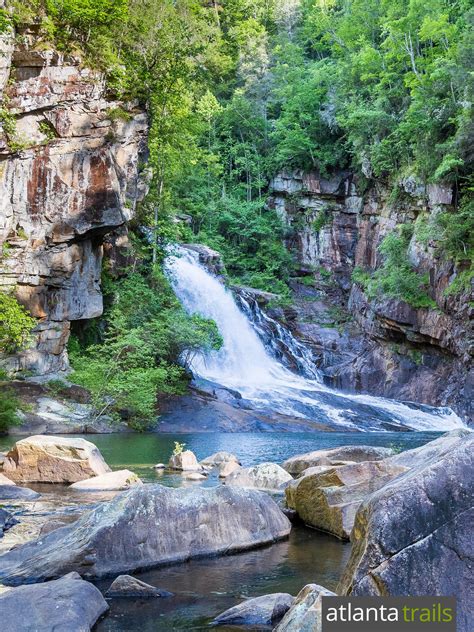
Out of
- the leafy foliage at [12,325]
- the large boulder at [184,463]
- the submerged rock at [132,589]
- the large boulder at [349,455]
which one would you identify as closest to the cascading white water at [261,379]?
the leafy foliage at [12,325]

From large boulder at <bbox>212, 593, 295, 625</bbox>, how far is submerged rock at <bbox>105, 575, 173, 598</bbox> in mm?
873

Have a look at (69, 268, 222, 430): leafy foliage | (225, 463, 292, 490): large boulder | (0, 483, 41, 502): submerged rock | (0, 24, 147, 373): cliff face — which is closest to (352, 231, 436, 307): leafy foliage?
(69, 268, 222, 430): leafy foliage

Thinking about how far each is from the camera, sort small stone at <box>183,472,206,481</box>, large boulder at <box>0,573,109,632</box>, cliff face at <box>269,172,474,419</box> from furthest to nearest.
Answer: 1. cliff face at <box>269,172,474,419</box>
2. small stone at <box>183,472,206,481</box>
3. large boulder at <box>0,573,109,632</box>

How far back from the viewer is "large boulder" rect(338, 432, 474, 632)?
12.4 feet

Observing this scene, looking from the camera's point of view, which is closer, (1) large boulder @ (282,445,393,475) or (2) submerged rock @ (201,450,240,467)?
(1) large boulder @ (282,445,393,475)

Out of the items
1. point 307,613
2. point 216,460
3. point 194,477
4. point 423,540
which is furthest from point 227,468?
point 423,540

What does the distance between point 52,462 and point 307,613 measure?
963cm

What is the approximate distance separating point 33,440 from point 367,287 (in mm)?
28601

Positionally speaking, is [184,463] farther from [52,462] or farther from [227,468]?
[52,462]

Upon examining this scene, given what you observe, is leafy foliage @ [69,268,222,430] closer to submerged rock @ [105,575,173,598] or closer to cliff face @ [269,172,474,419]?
cliff face @ [269,172,474,419]

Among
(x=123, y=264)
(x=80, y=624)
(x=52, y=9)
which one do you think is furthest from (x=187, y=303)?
(x=80, y=624)

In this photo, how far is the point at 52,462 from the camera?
12.6m

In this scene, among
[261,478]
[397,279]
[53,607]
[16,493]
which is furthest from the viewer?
[397,279]

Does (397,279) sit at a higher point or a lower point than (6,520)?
higher
